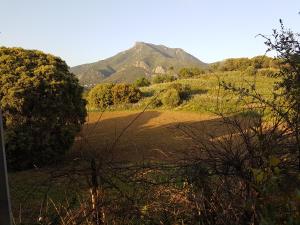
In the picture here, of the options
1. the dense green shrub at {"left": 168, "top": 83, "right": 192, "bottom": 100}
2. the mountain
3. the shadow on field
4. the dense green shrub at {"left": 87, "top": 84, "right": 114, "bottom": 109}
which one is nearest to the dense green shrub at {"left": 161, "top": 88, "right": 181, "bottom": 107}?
the dense green shrub at {"left": 168, "top": 83, "right": 192, "bottom": 100}

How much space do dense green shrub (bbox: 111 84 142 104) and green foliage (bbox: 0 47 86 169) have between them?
1523 centimetres

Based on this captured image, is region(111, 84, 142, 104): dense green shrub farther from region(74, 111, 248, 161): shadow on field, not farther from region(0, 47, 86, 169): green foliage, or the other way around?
region(0, 47, 86, 169): green foliage

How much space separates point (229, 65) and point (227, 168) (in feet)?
146

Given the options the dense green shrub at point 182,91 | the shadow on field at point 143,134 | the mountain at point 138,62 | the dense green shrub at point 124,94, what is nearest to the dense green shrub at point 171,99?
the dense green shrub at point 182,91

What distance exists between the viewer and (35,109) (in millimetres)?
13234

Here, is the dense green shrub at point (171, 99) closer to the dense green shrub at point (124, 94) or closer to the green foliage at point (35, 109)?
the dense green shrub at point (124, 94)

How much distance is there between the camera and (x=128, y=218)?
380cm

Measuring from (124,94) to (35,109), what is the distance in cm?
1703

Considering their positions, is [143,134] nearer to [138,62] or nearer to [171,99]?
[171,99]

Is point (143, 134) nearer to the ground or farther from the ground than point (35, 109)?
nearer to the ground

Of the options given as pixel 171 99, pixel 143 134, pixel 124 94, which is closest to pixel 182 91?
pixel 171 99

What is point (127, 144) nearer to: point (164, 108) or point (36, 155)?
point (36, 155)

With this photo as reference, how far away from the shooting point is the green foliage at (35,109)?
41.5 feet

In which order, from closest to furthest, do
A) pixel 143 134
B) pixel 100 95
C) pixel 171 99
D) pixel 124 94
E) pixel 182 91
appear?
pixel 143 134 → pixel 171 99 → pixel 182 91 → pixel 124 94 → pixel 100 95
